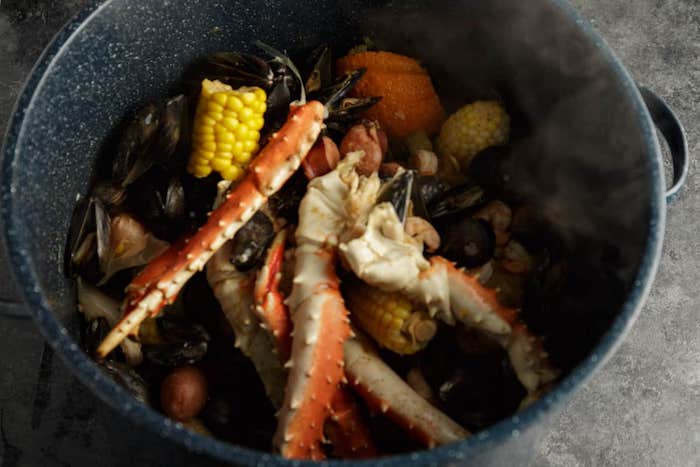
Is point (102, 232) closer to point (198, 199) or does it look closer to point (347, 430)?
point (198, 199)

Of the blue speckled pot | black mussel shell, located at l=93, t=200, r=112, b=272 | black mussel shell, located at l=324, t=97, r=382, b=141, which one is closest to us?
the blue speckled pot

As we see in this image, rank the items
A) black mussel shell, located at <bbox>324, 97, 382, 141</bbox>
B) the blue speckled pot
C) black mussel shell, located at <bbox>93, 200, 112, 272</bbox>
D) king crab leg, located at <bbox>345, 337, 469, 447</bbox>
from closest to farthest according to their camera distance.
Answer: the blue speckled pot, king crab leg, located at <bbox>345, 337, 469, 447</bbox>, black mussel shell, located at <bbox>93, 200, 112, 272</bbox>, black mussel shell, located at <bbox>324, 97, 382, 141</bbox>

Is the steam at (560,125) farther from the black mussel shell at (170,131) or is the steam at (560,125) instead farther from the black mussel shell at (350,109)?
the black mussel shell at (170,131)

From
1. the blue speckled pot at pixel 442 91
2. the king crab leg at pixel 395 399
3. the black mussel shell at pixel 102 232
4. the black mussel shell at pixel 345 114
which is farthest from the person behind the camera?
the black mussel shell at pixel 345 114

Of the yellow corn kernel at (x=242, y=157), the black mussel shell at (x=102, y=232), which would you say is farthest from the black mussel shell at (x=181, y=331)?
the yellow corn kernel at (x=242, y=157)

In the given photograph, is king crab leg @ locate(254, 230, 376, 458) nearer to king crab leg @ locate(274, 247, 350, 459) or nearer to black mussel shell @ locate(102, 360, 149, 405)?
king crab leg @ locate(274, 247, 350, 459)

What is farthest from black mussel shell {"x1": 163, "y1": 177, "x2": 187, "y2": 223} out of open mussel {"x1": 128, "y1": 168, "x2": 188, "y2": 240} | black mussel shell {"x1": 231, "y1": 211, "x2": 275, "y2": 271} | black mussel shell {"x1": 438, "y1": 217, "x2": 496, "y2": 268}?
black mussel shell {"x1": 438, "y1": 217, "x2": 496, "y2": 268}

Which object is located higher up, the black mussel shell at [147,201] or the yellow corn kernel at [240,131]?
the yellow corn kernel at [240,131]
